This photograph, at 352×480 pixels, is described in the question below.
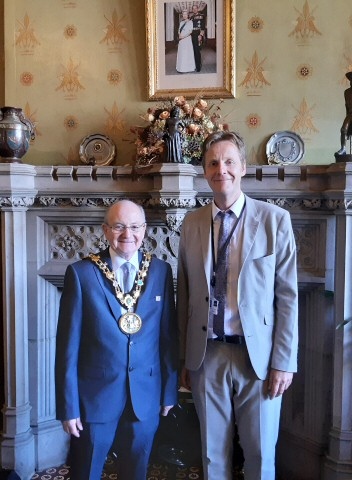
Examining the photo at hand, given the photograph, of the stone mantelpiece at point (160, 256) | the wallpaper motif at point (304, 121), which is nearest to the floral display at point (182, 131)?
the stone mantelpiece at point (160, 256)

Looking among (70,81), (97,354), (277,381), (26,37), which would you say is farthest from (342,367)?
(26,37)

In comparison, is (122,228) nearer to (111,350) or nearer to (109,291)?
(109,291)

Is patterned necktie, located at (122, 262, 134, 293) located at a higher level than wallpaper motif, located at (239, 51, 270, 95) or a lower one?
lower

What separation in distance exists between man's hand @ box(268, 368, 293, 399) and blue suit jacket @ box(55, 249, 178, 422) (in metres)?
0.40

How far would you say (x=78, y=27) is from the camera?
2.74 meters

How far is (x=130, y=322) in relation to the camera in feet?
5.47

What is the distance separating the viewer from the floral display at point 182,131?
7.90 ft

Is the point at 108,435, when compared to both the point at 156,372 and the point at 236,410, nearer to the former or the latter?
the point at 156,372

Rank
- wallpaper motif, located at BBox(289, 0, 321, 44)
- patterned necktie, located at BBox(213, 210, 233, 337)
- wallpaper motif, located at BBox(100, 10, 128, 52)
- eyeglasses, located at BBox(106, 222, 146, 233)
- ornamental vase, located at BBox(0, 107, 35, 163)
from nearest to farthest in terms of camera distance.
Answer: eyeglasses, located at BBox(106, 222, 146, 233) → patterned necktie, located at BBox(213, 210, 233, 337) → ornamental vase, located at BBox(0, 107, 35, 163) → wallpaper motif, located at BBox(289, 0, 321, 44) → wallpaper motif, located at BBox(100, 10, 128, 52)

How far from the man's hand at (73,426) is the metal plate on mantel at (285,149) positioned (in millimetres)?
1588

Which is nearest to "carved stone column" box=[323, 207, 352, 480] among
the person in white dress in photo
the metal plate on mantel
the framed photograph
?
the metal plate on mantel

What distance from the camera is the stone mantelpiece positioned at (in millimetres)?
2260

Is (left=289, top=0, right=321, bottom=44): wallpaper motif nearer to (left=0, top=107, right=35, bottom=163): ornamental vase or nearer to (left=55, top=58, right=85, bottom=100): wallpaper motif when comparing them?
(left=55, top=58, right=85, bottom=100): wallpaper motif

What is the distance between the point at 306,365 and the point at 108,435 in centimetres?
115
